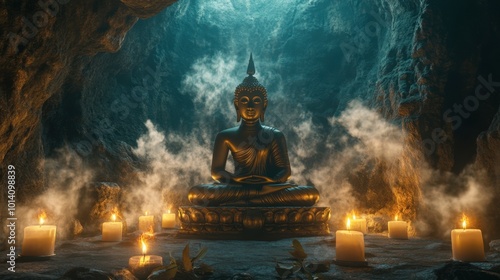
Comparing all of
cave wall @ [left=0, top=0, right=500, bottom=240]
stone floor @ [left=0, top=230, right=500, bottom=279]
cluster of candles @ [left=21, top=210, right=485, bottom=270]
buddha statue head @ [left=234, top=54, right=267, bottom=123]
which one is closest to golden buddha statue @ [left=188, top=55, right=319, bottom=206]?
buddha statue head @ [left=234, top=54, right=267, bottom=123]

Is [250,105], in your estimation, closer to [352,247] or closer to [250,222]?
[250,222]

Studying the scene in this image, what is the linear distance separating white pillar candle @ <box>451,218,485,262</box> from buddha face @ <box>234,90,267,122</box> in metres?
3.88

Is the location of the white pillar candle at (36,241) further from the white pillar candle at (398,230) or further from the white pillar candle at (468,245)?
the white pillar candle at (398,230)

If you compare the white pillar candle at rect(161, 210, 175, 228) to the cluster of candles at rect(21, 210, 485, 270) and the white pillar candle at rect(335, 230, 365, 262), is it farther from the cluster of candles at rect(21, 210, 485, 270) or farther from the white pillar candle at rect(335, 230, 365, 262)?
the white pillar candle at rect(335, 230, 365, 262)

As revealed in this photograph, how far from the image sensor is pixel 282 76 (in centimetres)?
871

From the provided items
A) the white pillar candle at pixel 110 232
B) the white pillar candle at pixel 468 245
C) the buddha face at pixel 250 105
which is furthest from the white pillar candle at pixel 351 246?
the buddha face at pixel 250 105

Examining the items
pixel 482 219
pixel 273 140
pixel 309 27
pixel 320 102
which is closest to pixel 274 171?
pixel 273 140

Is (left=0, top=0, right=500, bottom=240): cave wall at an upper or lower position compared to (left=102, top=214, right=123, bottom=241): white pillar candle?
upper

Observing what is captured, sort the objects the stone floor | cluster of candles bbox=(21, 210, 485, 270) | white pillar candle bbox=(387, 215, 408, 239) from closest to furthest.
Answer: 1. the stone floor
2. cluster of candles bbox=(21, 210, 485, 270)
3. white pillar candle bbox=(387, 215, 408, 239)

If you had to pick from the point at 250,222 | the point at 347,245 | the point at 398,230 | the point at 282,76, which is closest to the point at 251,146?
the point at 250,222

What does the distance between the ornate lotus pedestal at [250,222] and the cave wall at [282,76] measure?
169 cm

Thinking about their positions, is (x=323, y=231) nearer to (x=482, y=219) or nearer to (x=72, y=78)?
(x=482, y=219)

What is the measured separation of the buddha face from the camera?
240 inches

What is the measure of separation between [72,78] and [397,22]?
16.8 feet
